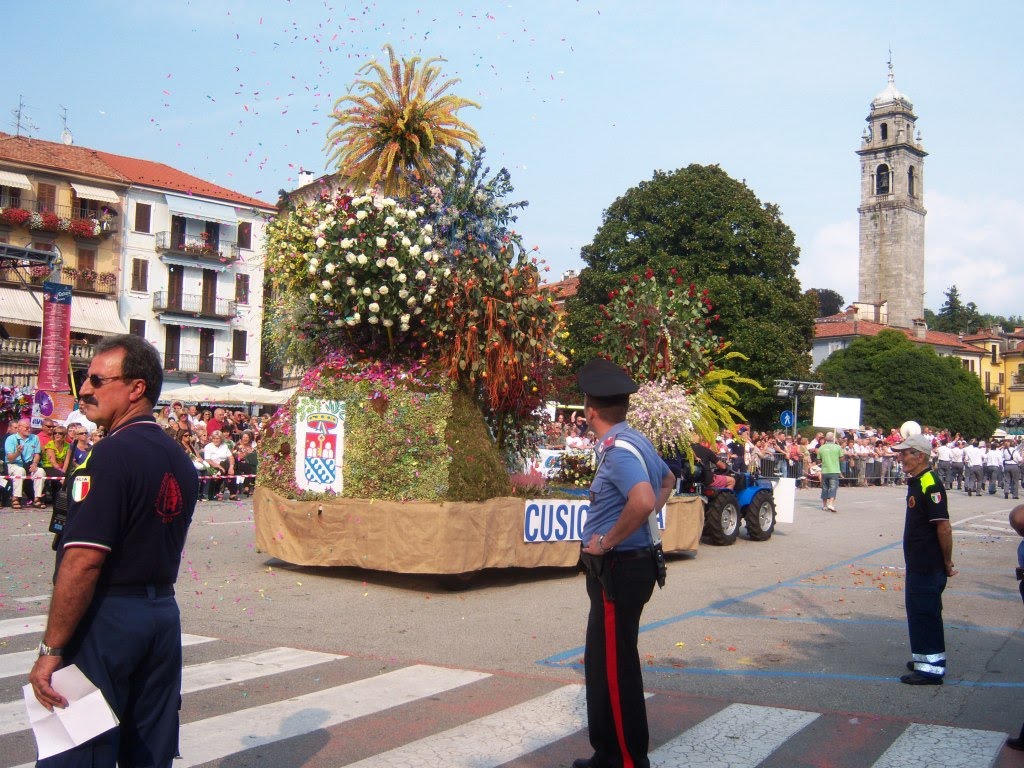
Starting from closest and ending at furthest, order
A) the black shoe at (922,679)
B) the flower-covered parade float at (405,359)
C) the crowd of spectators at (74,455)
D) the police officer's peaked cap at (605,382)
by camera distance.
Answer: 1. the police officer's peaked cap at (605,382)
2. the black shoe at (922,679)
3. the flower-covered parade float at (405,359)
4. the crowd of spectators at (74,455)

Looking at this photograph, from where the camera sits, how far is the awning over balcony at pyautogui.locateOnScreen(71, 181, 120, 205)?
4488 centimetres

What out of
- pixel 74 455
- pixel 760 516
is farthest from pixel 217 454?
pixel 760 516

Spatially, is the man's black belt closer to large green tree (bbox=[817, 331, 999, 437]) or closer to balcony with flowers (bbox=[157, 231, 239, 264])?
balcony with flowers (bbox=[157, 231, 239, 264])

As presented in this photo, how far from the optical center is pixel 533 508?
11.0m

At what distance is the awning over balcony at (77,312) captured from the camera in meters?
41.3

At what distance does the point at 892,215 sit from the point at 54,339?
302 ft

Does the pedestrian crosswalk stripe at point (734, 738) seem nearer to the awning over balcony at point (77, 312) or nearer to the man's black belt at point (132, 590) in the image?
the man's black belt at point (132, 590)

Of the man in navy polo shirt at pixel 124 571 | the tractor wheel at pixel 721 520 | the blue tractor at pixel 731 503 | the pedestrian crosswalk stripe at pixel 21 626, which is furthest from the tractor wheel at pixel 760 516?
the man in navy polo shirt at pixel 124 571

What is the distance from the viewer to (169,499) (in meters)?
3.35

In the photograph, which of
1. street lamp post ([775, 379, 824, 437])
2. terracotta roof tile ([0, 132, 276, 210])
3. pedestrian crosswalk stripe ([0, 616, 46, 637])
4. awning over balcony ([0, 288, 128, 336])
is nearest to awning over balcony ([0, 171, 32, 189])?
terracotta roof tile ([0, 132, 276, 210])

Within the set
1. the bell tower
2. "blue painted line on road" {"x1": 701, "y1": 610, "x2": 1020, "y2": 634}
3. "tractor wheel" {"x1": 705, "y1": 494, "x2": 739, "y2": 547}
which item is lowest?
"blue painted line on road" {"x1": 701, "y1": 610, "x2": 1020, "y2": 634}

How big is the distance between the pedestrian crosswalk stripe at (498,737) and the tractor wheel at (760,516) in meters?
10.9

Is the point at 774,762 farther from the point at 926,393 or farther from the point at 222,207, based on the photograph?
the point at 926,393

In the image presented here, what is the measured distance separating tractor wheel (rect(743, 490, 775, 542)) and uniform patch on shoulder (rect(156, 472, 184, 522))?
46.8 feet
